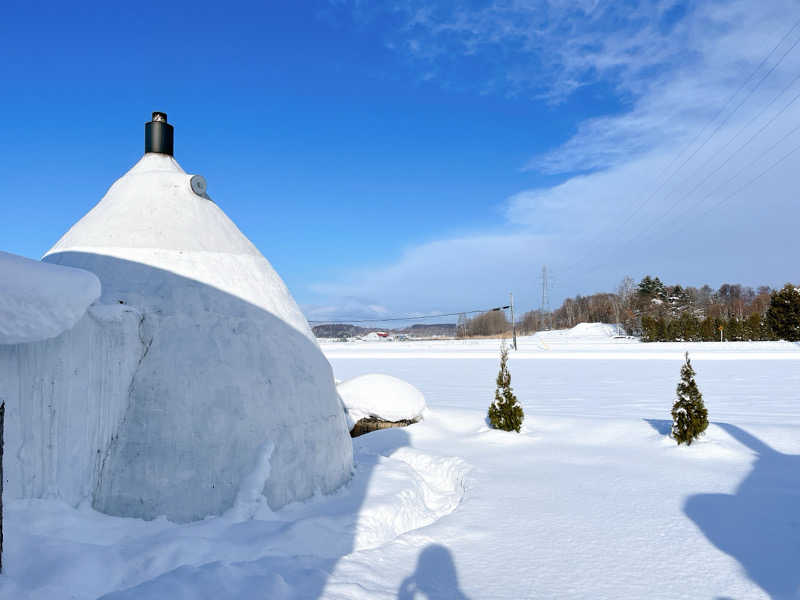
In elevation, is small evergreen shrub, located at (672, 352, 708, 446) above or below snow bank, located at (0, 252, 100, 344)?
below

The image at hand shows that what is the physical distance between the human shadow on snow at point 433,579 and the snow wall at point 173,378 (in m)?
1.36

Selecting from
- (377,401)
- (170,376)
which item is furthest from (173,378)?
(377,401)

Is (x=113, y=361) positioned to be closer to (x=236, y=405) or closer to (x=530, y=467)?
(x=236, y=405)

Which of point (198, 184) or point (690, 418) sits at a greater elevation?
point (198, 184)

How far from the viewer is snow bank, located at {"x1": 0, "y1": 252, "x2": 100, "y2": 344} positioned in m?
3.13

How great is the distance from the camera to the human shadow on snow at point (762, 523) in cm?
445

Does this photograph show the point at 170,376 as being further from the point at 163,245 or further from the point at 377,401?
the point at 377,401

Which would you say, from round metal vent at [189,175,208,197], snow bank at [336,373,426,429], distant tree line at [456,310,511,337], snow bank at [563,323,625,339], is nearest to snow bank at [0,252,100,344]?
round metal vent at [189,175,208,197]

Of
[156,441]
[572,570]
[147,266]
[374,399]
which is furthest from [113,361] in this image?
[374,399]

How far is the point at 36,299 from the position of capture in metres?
3.23

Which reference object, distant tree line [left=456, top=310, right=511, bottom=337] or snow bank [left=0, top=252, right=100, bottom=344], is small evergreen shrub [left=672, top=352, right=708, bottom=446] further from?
distant tree line [left=456, top=310, right=511, bottom=337]

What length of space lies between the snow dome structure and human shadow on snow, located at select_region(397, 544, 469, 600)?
136cm

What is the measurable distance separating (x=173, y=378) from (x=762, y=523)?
636cm

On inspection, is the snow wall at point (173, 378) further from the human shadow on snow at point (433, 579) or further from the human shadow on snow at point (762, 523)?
the human shadow on snow at point (762, 523)
